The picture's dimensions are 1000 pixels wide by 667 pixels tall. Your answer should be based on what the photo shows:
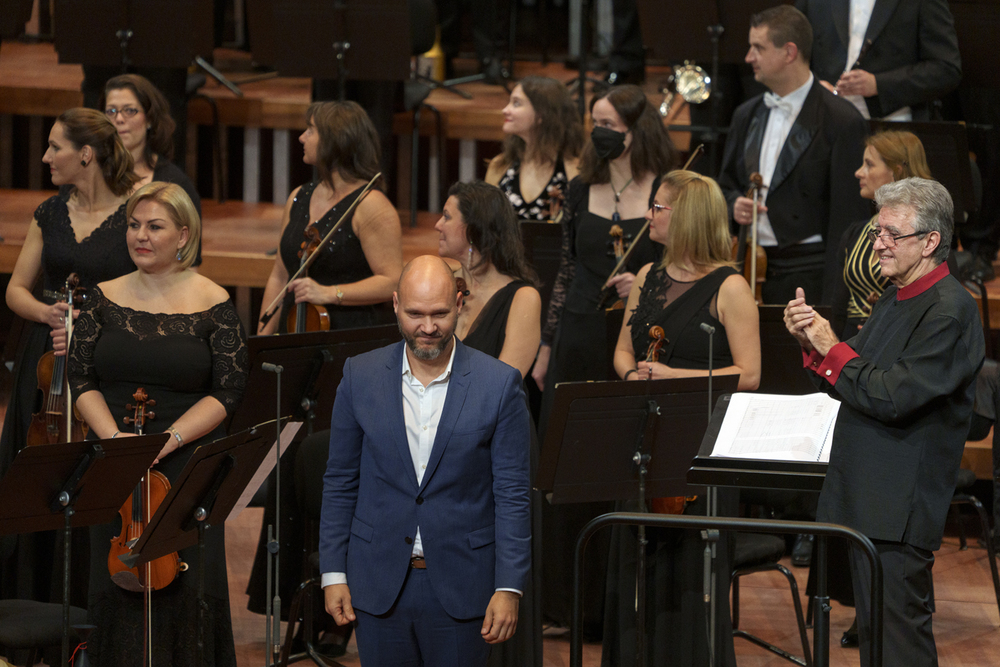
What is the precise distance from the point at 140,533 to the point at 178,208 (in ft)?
3.13

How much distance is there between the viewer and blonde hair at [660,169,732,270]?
3.93m

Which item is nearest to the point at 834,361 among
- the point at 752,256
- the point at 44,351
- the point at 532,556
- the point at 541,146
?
the point at 532,556

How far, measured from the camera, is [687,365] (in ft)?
12.9

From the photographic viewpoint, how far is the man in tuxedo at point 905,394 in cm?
321

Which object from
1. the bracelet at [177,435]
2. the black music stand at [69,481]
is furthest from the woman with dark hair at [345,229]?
the black music stand at [69,481]

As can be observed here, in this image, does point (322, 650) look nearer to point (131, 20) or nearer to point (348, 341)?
point (348, 341)

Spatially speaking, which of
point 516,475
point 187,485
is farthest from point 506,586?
point 187,485

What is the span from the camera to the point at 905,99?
5.36 meters

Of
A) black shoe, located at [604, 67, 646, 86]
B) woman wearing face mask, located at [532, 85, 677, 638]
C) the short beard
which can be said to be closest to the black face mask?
woman wearing face mask, located at [532, 85, 677, 638]

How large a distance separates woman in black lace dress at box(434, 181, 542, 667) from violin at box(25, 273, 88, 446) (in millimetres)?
1169

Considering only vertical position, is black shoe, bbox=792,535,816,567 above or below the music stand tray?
below

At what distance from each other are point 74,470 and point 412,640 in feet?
3.13

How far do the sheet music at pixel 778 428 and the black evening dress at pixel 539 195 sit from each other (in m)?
2.07

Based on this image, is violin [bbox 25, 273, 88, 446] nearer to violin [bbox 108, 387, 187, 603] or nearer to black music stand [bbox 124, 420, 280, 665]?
violin [bbox 108, 387, 187, 603]
